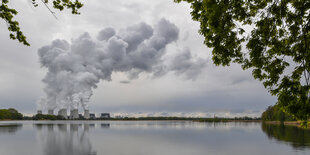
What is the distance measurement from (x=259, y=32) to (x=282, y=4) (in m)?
1.52

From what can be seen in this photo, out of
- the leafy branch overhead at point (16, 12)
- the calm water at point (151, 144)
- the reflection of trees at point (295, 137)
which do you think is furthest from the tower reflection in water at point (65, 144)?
the reflection of trees at point (295, 137)

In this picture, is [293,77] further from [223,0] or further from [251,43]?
[223,0]

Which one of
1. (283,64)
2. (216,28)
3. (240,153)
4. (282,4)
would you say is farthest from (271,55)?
(240,153)

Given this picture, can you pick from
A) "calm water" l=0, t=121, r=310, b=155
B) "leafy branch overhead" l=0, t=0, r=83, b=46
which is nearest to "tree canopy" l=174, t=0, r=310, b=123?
"leafy branch overhead" l=0, t=0, r=83, b=46

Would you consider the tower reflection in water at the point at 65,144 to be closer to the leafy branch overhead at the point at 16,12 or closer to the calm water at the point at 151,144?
the calm water at the point at 151,144

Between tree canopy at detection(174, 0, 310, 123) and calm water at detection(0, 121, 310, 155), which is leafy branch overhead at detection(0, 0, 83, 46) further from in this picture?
calm water at detection(0, 121, 310, 155)

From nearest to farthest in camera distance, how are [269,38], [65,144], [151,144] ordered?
[269,38] < [65,144] < [151,144]

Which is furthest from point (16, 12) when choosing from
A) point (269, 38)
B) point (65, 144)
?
point (65, 144)

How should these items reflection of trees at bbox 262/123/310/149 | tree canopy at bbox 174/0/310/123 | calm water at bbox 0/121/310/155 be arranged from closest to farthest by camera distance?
tree canopy at bbox 174/0/310/123, calm water at bbox 0/121/310/155, reflection of trees at bbox 262/123/310/149

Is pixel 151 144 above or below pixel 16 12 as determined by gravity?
below

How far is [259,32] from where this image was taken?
36.1ft

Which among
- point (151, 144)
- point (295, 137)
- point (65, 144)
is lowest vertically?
point (295, 137)

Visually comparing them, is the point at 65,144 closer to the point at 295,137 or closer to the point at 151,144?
the point at 151,144

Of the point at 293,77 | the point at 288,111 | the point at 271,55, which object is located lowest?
the point at 288,111
